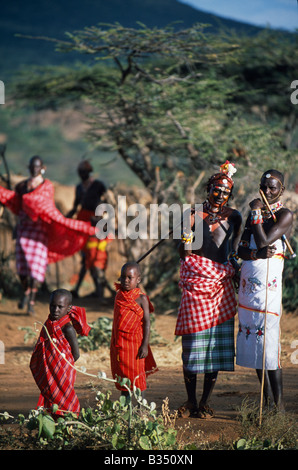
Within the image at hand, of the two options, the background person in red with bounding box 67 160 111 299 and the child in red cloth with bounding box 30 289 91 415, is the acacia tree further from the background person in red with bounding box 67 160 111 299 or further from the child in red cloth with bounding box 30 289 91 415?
the child in red cloth with bounding box 30 289 91 415

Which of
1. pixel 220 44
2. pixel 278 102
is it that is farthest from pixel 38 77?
pixel 278 102

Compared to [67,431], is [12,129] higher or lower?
higher

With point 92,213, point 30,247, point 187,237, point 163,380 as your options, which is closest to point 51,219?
point 30,247

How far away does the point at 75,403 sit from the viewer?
3.90 meters

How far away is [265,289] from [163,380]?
5.72 feet

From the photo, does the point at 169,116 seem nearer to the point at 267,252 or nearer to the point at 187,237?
the point at 187,237

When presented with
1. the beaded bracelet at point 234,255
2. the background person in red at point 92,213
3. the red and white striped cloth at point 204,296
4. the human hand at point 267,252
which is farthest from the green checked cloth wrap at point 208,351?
the background person in red at point 92,213

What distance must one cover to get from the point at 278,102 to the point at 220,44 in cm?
353

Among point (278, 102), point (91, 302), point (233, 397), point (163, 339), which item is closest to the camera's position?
point (233, 397)

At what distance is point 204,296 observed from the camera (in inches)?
169

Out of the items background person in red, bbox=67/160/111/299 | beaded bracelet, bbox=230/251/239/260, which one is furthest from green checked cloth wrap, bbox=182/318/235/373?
background person in red, bbox=67/160/111/299

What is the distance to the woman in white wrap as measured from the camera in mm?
4098
